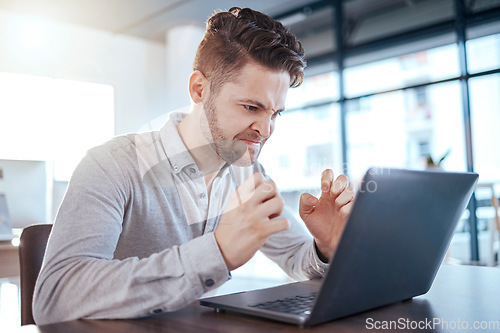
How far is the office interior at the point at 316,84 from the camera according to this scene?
4.20m

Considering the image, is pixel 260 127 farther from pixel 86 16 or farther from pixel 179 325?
pixel 86 16

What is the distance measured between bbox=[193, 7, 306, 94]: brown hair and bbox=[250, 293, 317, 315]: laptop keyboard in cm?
56

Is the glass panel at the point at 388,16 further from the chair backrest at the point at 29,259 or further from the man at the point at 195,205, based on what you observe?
the chair backrest at the point at 29,259

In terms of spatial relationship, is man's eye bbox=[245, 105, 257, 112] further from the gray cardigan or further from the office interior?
the office interior

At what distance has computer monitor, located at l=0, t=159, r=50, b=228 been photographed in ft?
6.54

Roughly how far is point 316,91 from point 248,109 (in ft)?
14.3

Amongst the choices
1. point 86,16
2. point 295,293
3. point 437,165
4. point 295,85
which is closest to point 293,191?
point 437,165

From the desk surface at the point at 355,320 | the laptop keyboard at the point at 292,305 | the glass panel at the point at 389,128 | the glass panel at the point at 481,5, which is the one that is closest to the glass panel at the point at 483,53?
the glass panel at the point at 481,5

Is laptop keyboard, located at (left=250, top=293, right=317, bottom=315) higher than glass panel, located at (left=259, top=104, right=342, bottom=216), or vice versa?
glass panel, located at (left=259, top=104, right=342, bottom=216)

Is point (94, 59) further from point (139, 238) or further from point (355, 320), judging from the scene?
point (355, 320)

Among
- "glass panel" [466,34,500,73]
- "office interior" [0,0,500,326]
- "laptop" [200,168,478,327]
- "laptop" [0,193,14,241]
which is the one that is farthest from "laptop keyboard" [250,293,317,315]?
"glass panel" [466,34,500,73]

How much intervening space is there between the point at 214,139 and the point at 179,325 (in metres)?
0.60

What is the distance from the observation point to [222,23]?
114 centimetres

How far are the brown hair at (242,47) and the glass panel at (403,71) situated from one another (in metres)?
3.66
